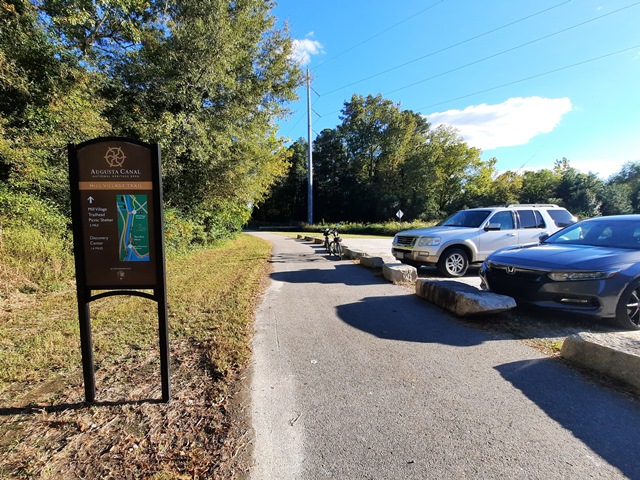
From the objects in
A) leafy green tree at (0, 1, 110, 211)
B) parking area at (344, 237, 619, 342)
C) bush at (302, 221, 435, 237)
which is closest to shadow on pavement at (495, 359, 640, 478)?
parking area at (344, 237, 619, 342)

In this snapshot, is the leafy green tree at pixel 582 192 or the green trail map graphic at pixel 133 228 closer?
the green trail map graphic at pixel 133 228

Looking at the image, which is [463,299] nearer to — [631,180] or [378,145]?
[378,145]

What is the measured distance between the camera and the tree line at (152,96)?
7871 millimetres

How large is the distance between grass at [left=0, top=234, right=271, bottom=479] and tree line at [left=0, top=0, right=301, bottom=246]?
154 inches

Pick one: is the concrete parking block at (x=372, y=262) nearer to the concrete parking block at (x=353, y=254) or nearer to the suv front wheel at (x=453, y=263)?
the concrete parking block at (x=353, y=254)

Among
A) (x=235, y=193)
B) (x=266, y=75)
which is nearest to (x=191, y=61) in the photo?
(x=266, y=75)

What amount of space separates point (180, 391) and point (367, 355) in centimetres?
202

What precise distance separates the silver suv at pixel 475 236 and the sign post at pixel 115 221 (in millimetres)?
7061

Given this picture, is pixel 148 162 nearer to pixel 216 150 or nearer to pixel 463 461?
pixel 463 461

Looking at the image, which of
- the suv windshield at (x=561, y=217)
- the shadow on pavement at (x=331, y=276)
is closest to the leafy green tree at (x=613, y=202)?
the suv windshield at (x=561, y=217)

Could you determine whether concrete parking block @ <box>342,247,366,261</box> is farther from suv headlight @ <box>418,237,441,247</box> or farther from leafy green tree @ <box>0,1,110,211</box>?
leafy green tree @ <box>0,1,110,211</box>

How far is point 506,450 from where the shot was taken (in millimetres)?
2314

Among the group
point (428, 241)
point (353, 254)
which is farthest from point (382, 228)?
point (428, 241)

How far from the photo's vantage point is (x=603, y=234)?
5.63 meters
